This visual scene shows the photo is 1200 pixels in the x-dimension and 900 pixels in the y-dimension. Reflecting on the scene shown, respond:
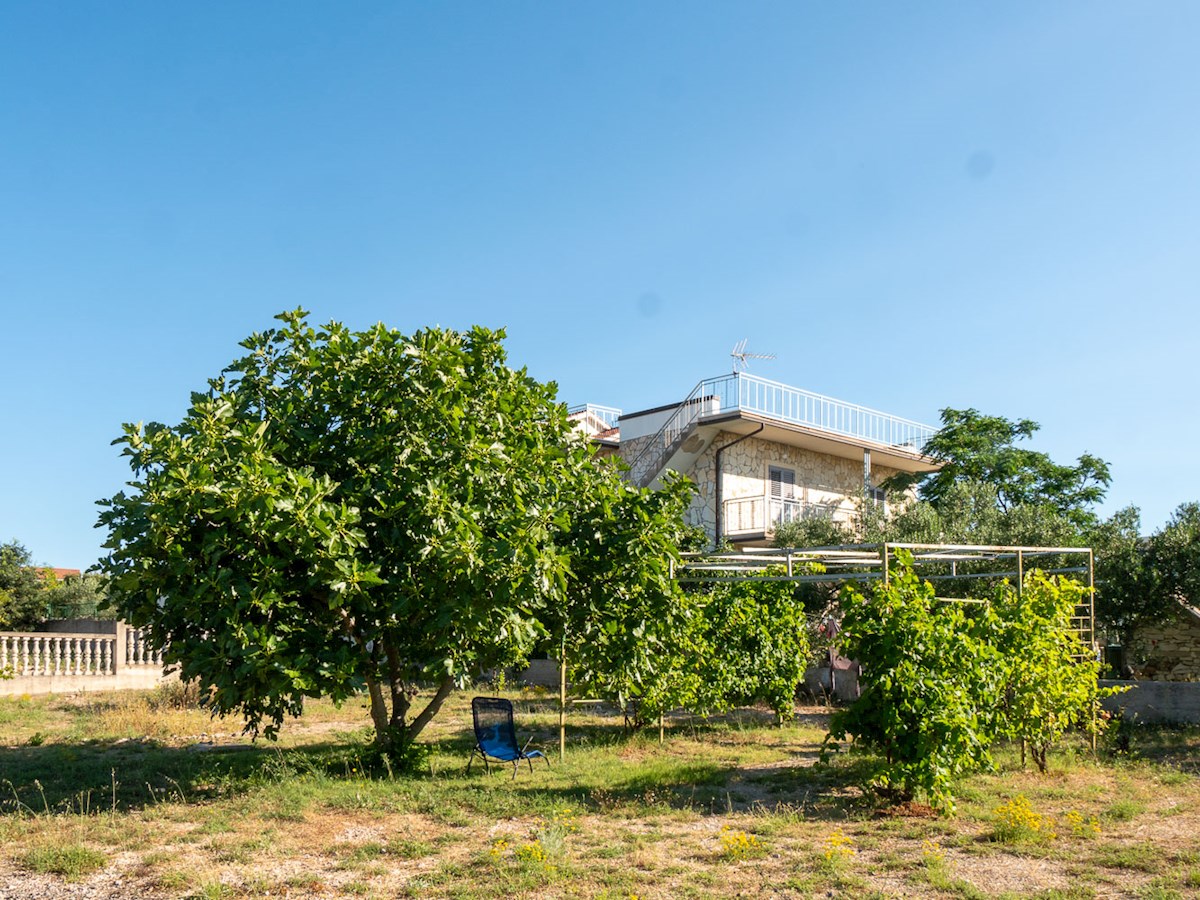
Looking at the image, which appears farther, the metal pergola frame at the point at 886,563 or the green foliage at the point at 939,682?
the metal pergola frame at the point at 886,563

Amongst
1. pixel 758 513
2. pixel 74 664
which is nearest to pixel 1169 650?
pixel 758 513

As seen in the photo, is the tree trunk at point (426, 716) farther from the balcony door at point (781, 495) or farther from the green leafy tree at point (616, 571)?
the balcony door at point (781, 495)

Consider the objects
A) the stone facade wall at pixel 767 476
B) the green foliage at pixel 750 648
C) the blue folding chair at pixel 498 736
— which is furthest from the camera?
the stone facade wall at pixel 767 476

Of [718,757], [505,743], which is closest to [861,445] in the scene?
[718,757]

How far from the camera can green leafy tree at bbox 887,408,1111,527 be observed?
89.9 ft

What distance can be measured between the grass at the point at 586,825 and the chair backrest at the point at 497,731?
293 millimetres

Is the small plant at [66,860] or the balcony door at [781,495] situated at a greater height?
the balcony door at [781,495]

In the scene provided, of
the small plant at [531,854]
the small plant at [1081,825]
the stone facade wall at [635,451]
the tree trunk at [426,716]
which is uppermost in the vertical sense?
the stone facade wall at [635,451]

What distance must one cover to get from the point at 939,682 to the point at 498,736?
4943mm

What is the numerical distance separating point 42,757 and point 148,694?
7.27 metres

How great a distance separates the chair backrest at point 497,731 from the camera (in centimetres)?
1112

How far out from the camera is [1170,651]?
19.4 meters

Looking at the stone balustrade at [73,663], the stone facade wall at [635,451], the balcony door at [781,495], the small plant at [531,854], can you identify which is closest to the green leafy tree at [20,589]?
the stone balustrade at [73,663]

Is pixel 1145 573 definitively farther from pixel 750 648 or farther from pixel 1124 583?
pixel 750 648
